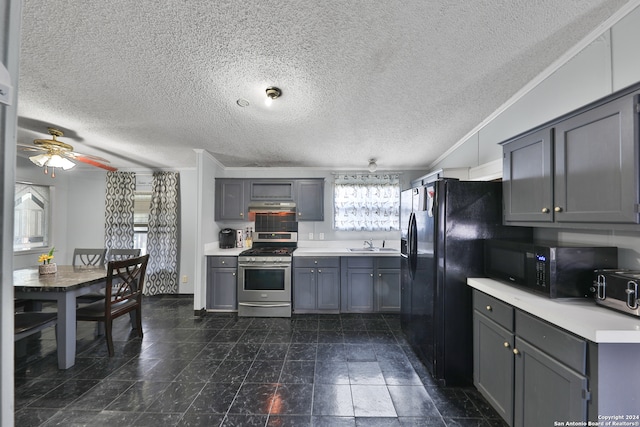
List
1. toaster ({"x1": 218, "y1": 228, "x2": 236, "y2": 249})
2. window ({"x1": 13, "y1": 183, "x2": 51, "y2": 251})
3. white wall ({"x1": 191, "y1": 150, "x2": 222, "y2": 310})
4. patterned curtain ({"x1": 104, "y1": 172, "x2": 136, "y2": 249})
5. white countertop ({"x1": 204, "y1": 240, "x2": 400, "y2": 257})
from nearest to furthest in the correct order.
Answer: white wall ({"x1": 191, "y1": 150, "x2": 222, "y2": 310})
white countertop ({"x1": 204, "y1": 240, "x2": 400, "y2": 257})
window ({"x1": 13, "y1": 183, "x2": 51, "y2": 251})
toaster ({"x1": 218, "y1": 228, "x2": 236, "y2": 249})
patterned curtain ({"x1": 104, "y1": 172, "x2": 136, "y2": 249})

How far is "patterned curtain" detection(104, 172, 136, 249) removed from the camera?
4.34 metres

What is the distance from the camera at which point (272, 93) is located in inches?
75.1

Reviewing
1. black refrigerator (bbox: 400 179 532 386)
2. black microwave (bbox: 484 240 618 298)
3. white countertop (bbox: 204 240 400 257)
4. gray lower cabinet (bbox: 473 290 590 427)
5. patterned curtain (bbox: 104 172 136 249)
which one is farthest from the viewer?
patterned curtain (bbox: 104 172 136 249)

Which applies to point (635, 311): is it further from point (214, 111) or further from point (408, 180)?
point (408, 180)

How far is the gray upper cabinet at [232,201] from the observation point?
162 inches

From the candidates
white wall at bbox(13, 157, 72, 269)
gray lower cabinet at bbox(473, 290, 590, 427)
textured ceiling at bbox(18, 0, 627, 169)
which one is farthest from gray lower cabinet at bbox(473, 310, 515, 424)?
white wall at bbox(13, 157, 72, 269)

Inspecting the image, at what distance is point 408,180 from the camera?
14.1ft

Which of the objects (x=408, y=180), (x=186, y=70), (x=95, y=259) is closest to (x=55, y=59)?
(x=186, y=70)

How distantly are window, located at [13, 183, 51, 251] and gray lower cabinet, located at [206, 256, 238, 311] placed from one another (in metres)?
3.18

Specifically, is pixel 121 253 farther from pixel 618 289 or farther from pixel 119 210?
pixel 618 289

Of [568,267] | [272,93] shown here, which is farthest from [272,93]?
[568,267]

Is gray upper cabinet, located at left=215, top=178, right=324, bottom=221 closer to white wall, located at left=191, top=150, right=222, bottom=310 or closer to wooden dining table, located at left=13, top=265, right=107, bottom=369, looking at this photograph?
white wall, located at left=191, top=150, right=222, bottom=310

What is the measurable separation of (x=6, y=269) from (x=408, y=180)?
446 cm

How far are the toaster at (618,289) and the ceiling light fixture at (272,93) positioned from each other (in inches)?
91.4
